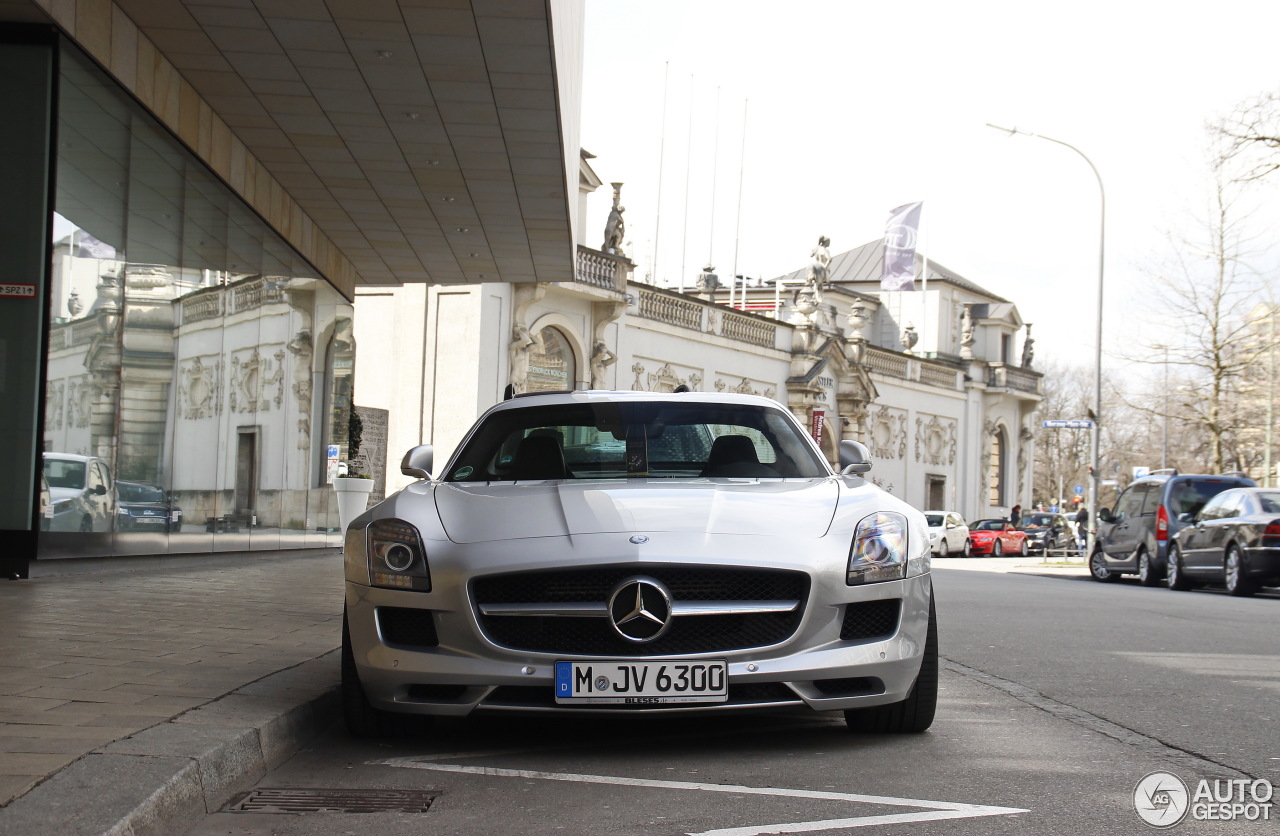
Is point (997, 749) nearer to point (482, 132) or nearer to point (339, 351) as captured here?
point (482, 132)

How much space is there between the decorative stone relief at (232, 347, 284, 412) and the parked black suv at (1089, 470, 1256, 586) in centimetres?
1406

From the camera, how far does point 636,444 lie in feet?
21.7

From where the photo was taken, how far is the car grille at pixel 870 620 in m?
5.18

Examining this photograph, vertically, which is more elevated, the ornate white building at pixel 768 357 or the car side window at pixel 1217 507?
the ornate white building at pixel 768 357

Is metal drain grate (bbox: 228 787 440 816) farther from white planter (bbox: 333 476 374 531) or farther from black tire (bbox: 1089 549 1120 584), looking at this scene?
black tire (bbox: 1089 549 1120 584)

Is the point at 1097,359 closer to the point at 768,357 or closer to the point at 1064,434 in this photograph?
the point at 768,357

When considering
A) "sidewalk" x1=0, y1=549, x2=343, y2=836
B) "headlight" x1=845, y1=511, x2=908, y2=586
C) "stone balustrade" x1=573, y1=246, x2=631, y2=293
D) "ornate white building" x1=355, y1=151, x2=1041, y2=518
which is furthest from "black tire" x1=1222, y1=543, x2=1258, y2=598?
"stone balustrade" x1=573, y1=246, x2=631, y2=293

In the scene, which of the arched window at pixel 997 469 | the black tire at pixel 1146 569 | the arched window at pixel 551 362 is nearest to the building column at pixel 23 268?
the black tire at pixel 1146 569

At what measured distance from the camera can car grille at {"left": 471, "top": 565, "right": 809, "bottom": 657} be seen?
16.4 feet

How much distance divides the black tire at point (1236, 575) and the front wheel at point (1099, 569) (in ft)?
16.0

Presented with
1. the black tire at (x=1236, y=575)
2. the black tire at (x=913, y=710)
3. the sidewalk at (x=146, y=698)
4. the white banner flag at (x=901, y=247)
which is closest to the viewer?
the sidewalk at (x=146, y=698)

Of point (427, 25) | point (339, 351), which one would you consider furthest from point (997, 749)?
point (339, 351)

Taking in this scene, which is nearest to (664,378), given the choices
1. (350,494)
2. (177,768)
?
(350,494)

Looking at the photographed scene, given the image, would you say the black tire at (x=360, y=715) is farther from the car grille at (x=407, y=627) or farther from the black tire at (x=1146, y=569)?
the black tire at (x=1146, y=569)
